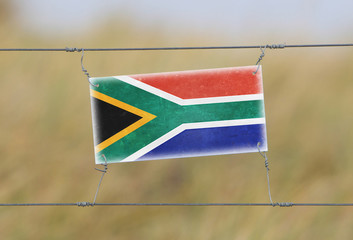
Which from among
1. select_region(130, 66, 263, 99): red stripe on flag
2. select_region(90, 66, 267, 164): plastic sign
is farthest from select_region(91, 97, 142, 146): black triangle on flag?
select_region(130, 66, 263, 99): red stripe on flag

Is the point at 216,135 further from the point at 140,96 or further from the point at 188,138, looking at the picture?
the point at 140,96

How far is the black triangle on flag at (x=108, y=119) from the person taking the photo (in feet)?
17.0

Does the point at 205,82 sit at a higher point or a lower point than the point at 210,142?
higher

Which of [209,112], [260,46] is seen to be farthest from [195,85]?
[260,46]

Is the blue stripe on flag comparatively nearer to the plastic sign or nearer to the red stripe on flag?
the plastic sign

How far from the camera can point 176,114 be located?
520 cm

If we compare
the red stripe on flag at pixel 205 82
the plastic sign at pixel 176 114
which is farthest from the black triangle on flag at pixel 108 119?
the red stripe on flag at pixel 205 82

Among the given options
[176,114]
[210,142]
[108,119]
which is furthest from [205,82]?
[108,119]

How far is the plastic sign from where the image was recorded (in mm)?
5164

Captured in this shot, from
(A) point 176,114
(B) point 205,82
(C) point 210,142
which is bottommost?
(C) point 210,142

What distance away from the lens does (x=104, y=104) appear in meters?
5.20

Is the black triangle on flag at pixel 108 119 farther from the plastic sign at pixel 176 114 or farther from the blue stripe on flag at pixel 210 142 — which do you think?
the blue stripe on flag at pixel 210 142

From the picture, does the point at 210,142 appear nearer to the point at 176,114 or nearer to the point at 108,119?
the point at 176,114

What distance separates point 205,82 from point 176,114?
1.18 feet
